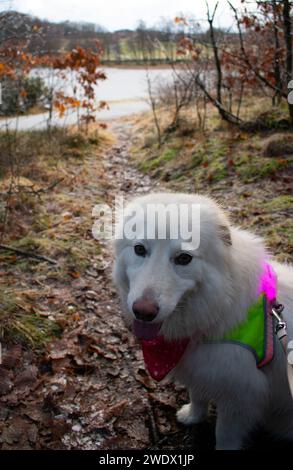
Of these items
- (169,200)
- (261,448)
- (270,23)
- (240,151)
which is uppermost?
(270,23)

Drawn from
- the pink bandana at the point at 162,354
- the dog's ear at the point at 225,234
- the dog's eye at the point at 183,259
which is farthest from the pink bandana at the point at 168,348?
the dog's eye at the point at 183,259

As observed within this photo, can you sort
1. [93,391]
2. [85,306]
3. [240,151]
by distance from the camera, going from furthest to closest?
[240,151], [85,306], [93,391]

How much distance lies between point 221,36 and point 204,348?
326 inches

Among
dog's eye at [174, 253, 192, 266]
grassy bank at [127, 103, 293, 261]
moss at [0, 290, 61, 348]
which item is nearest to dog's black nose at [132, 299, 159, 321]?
dog's eye at [174, 253, 192, 266]

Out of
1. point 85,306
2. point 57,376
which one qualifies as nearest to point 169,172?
point 85,306

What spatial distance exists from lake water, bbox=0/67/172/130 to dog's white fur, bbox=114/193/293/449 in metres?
7.56

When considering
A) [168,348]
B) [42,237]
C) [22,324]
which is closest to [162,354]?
[168,348]

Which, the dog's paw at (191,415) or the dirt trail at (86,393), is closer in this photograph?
the dirt trail at (86,393)

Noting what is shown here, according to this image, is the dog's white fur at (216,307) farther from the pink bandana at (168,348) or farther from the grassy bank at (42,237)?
the grassy bank at (42,237)

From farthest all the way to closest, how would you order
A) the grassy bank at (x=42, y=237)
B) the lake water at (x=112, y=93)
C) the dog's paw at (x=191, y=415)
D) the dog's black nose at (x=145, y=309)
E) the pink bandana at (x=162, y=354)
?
the lake water at (x=112, y=93)
the grassy bank at (x=42, y=237)
the dog's paw at (x=191, y=415)
the pink bandana at (x=162, y=354)
the dog's black nose at (x=145, y=309)

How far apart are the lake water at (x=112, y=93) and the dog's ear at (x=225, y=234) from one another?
7617 mm

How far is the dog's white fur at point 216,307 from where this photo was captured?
6.36ft
